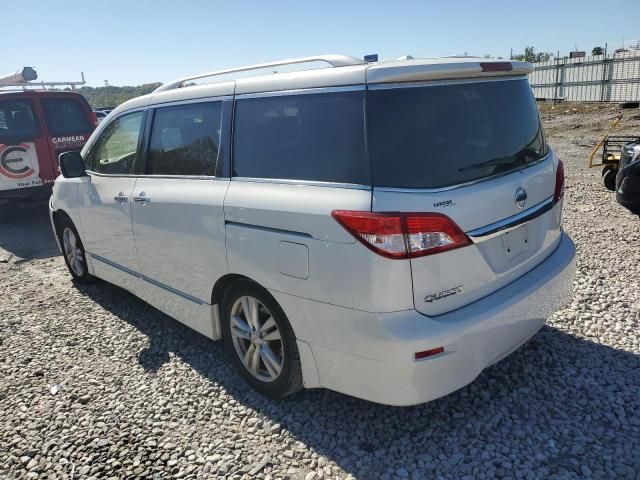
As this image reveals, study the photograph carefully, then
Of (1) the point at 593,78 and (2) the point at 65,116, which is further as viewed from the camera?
(1) the point at 593,78

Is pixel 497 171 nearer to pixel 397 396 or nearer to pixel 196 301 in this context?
pixel 397 396

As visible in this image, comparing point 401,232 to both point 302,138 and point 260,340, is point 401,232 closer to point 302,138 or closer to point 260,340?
point 302,138

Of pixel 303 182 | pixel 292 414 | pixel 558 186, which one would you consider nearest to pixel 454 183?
pixel 303 182

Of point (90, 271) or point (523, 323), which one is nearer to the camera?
point (523, 323)

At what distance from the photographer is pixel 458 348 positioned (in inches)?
96.9

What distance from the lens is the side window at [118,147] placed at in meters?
4.17

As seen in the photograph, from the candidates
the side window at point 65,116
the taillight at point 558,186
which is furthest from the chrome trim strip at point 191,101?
the side window at point 65,116

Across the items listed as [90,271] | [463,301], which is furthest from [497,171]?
[90,271]

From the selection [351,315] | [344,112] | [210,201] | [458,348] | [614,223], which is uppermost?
[344,112]

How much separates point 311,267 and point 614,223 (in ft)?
18.0

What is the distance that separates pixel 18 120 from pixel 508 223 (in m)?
8.16

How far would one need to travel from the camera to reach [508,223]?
2.69 metres

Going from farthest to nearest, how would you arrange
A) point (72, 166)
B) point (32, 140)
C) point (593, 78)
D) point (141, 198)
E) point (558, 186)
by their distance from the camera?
Result: point (593, 78) < point (32, 140) < point (72, 166) < point (141, 198) < point (558, 186)

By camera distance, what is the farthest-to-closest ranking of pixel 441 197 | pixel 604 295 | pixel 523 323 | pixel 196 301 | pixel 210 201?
1. pixel 604 295
2. pixel 196 301
3. pixel 210 201
4. pixel 523 323
5. pixel 441 197
